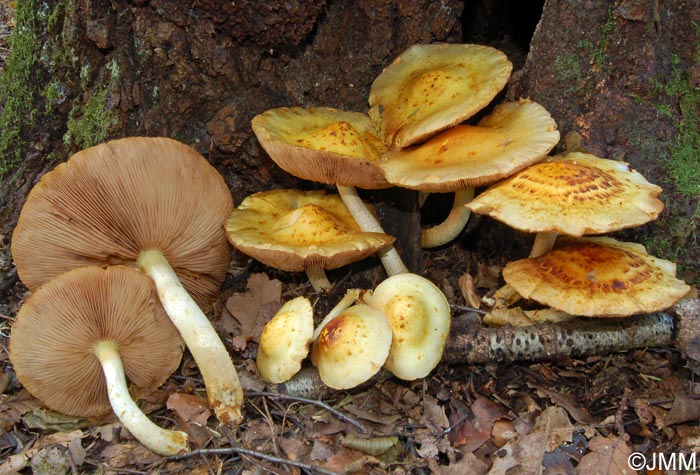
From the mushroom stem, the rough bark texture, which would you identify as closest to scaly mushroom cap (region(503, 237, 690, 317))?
the mushroom stem

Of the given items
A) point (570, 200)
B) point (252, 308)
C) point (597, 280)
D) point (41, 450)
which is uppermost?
point (570, 200)

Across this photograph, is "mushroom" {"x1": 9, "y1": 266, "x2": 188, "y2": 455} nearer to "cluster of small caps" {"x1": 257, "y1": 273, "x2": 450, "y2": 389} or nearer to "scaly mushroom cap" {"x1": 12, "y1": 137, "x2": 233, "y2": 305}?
"scaly mushroom cap" {"x1": 12, "y1": 137, "x2": 233, "y2": 305}

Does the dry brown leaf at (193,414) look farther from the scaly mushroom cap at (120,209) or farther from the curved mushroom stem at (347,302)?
the scaly mushroom cap at (120,209)

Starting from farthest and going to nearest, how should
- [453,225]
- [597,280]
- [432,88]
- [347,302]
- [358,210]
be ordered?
[453,225] → [358,210] → [432,88] → [347,302] → [597,280]

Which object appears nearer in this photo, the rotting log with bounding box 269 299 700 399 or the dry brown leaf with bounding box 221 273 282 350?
the rotting log with bounding box 269 299 700 399

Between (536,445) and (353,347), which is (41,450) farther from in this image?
(536,445)

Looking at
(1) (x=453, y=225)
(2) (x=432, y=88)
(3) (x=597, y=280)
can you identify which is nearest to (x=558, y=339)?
(3) (x=597, y=280)

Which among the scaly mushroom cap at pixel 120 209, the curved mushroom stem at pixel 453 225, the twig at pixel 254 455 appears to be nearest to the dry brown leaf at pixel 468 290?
the curved mushroom stem at pixel 453 225
